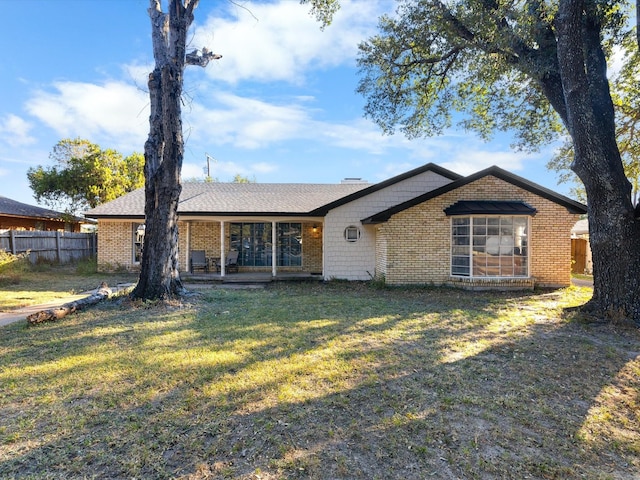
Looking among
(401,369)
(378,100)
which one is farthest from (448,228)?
(401,369)

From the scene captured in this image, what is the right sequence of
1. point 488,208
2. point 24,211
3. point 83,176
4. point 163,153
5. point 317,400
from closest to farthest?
point 317,400, point 163,153, point 488,208, point 24,211, point 83,176

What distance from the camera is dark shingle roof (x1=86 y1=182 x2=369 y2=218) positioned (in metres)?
13.7

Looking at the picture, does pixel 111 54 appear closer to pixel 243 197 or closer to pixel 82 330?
pixel 243 197

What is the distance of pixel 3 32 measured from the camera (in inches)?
383

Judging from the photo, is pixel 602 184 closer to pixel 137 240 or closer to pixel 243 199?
pixel 243 199

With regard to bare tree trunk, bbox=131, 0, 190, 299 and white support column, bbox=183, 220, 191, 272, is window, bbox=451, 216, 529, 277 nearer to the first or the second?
bare tree trunk, bbox=131, 0, 190, 299

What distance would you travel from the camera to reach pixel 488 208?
34.7 feet

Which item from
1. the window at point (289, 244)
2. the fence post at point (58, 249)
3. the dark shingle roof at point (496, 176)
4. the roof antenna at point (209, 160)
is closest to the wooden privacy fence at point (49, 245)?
the fence post at point (58, 249)

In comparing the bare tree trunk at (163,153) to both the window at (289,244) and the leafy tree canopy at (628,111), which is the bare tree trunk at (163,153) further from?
the leafy tree canopy at (628,111)

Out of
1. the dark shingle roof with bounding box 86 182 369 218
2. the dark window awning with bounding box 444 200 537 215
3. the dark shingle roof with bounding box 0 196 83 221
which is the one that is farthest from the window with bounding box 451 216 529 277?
the dark shingle roof with bounding box 0 196 83 221

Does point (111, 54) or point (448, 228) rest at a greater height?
point (111, 54)

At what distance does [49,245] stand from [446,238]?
710 inches

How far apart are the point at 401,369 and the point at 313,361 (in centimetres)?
115

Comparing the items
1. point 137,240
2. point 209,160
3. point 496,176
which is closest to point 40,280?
point 137,240
